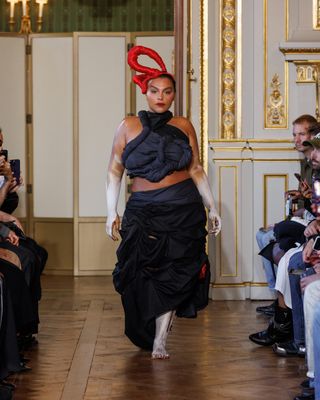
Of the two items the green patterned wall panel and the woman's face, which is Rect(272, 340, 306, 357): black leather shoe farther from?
the green patterned wall panel

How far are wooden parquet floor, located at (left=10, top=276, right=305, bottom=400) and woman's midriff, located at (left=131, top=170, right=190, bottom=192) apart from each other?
915 mm

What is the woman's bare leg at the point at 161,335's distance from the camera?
18.0 feet

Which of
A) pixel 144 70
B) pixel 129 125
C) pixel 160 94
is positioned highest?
pixel 144 70

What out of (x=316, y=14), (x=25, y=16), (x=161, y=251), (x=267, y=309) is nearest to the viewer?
(x=161, y=251)

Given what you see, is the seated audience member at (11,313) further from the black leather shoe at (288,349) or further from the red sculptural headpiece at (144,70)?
the black leather shoe at (288,349)

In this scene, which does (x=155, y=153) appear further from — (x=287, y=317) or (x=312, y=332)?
(x=312, y=332)

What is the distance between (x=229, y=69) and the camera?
7.65 m

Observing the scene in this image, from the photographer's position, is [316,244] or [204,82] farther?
[204,82]

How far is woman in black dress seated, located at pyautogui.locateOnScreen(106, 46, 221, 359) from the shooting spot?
544 centimetres

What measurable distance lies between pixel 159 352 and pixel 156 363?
153 mm

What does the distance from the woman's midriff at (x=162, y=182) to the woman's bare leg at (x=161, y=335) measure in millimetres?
685

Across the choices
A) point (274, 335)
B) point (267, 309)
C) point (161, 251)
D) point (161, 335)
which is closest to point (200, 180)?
point (161, 251)

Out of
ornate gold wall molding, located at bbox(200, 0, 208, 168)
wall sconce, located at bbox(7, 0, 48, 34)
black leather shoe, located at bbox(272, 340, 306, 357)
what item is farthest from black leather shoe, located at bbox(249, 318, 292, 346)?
wall sconce, located at bbox(7, 0, 48, 34)

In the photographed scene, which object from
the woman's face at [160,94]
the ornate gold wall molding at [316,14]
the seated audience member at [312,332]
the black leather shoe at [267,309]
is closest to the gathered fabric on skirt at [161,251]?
the woman's face at [160,94]
